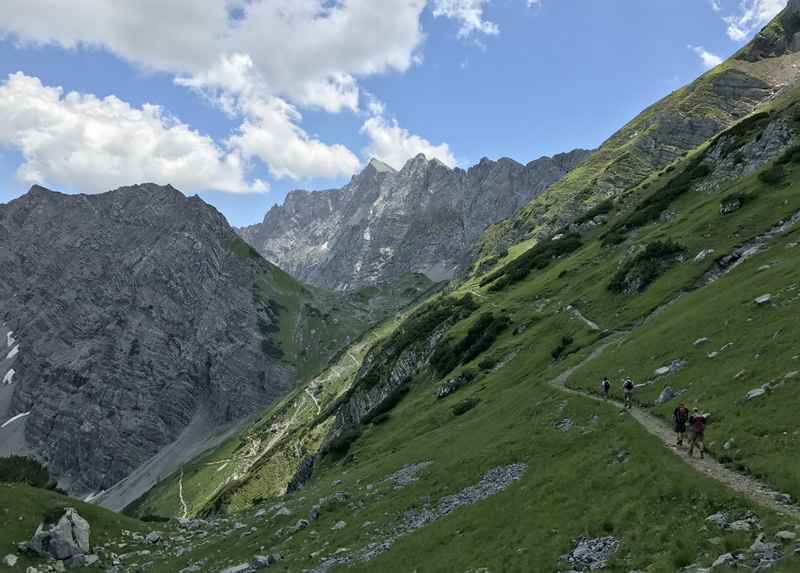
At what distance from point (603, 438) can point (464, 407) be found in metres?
29.5

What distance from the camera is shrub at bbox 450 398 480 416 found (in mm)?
58484

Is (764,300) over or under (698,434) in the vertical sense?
over

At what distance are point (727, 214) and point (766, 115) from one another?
6005 centimetres

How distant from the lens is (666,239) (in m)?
72.6

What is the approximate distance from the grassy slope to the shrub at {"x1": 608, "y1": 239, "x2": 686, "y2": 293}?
196ft

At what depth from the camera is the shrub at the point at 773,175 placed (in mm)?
71750

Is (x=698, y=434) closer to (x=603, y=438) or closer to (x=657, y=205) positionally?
(x=603, y=438)

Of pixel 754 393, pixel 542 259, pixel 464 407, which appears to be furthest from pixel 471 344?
pixel 754 393

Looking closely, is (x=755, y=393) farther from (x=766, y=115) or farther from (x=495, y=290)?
(x=766, y=115)

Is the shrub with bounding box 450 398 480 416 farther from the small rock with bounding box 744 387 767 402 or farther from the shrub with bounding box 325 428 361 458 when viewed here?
the small rock with bounding box 744 387 767 402

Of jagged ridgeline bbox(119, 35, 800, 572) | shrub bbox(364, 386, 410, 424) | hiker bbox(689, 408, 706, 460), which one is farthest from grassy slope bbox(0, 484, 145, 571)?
shrub bbox(364, 386, 410, 424)

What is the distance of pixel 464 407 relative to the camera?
59.2 metres

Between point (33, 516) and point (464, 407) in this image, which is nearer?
point (33, 516)

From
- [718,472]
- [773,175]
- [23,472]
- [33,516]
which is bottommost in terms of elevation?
[718,472]
